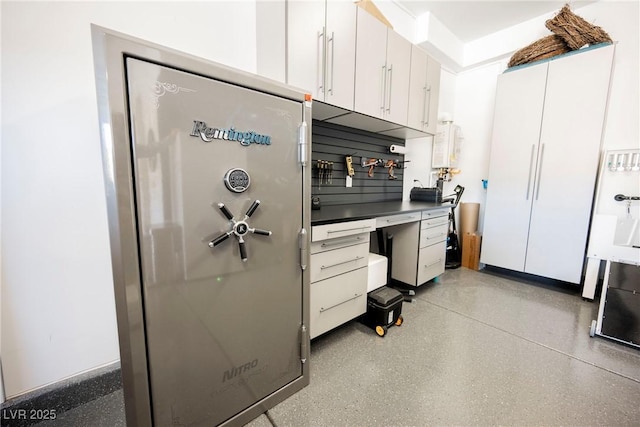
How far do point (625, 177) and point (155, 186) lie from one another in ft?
12.6

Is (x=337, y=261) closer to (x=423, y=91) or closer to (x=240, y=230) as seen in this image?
(x=240, y=230)

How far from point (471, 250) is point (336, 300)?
101 inches

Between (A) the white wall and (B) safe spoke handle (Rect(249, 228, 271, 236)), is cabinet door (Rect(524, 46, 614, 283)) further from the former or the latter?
(A) the white wall

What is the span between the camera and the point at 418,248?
239cm

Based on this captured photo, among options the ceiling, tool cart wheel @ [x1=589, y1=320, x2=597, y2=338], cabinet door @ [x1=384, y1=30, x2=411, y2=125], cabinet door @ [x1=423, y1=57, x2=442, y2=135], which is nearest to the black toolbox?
tool cart wheel @ [x1=589, y1=320, x2=597, y2=338]

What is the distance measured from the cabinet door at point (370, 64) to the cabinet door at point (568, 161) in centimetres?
198

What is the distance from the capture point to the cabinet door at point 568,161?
2369 mm

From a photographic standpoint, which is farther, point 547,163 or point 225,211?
point 547,163

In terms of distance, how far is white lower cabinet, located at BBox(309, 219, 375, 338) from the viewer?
1.50 m

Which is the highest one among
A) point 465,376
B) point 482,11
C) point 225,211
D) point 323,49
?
point 482,11

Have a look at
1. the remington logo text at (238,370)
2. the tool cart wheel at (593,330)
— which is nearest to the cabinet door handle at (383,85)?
the remington logo text at (238,370)

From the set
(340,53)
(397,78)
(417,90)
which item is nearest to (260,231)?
(340,53)

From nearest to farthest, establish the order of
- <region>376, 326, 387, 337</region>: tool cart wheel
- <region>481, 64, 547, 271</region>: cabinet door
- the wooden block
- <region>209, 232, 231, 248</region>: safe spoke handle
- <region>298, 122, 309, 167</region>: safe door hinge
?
<region>209, 232, 231, 248</region>: safe spoke handle → <region>298, 122, 309, 167</region>: safe door hinge → <region>376, 326, 387, 337</region>: tool cart wheel → <region>481, 64, 547, 271</region>: cabinet door → the wooden block

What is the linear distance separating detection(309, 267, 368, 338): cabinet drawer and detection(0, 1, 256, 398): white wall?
112cm
